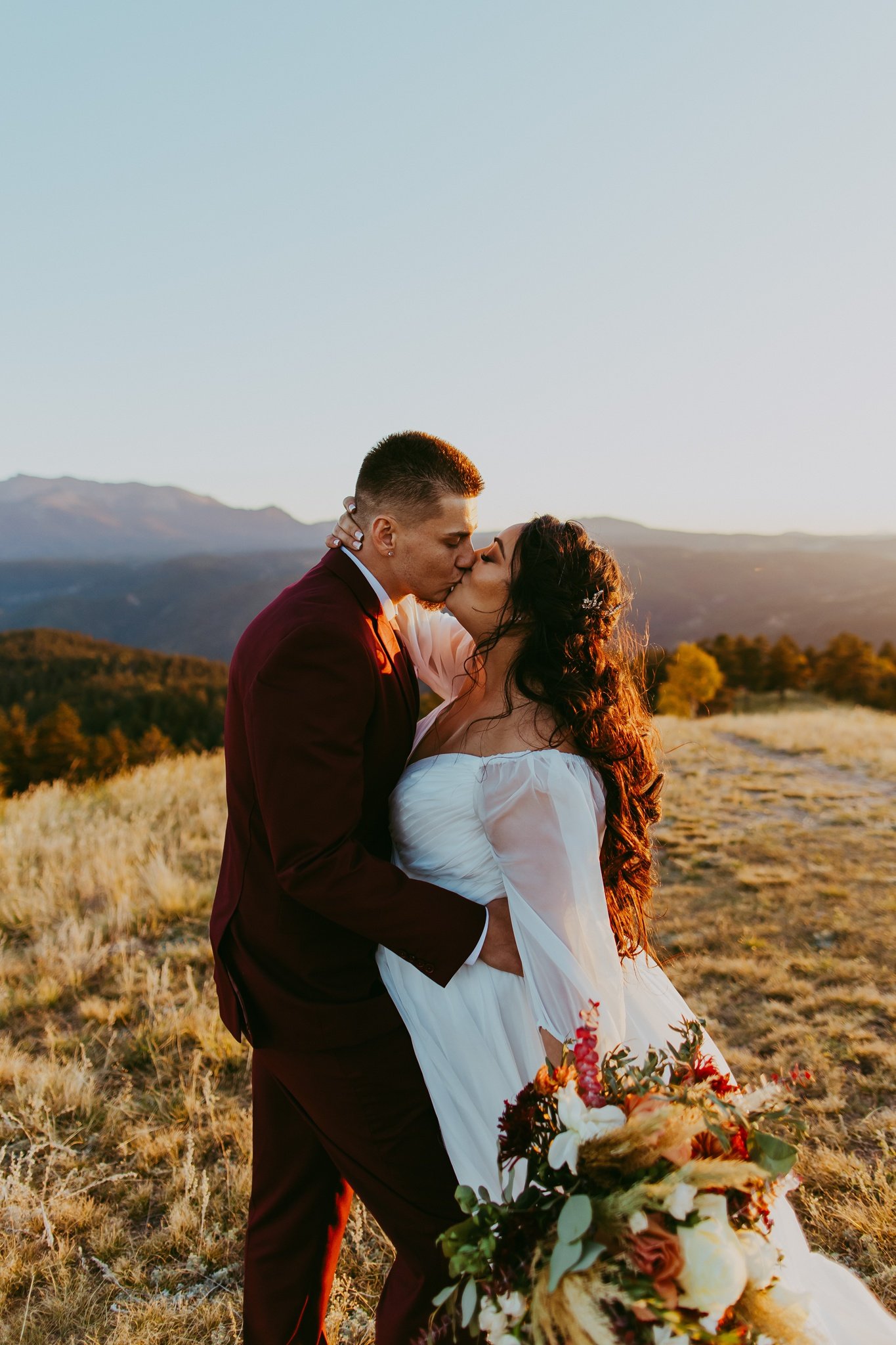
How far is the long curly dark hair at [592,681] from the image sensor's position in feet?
7.77

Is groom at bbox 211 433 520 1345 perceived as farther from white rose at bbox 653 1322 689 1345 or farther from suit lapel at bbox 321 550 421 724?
white rose at bbox 653 1322 689 1345

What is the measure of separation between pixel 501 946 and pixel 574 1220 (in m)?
0.92

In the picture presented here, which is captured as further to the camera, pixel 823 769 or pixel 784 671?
Result: pixel 784 671

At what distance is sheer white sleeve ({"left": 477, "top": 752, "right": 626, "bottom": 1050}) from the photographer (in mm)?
2045

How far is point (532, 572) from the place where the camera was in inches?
98.4

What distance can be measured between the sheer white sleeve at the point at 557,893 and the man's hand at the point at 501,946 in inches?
2.1

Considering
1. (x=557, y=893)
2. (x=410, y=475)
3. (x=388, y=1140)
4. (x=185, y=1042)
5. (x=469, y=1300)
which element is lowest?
(x=185, y=1042)

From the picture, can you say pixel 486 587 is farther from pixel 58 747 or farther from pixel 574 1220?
pixel 58 747

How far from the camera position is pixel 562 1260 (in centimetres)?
120

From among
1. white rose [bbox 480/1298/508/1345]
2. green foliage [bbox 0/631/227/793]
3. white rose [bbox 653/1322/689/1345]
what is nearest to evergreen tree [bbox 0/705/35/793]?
green foliage [bbox 0/631/227/793]

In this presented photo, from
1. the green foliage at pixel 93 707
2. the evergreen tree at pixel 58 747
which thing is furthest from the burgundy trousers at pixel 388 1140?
the evergreen tree at pixel 58 747

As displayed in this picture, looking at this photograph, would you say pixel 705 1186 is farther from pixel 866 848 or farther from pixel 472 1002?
pixel 866 848

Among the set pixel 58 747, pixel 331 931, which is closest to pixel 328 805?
pixel 331 931

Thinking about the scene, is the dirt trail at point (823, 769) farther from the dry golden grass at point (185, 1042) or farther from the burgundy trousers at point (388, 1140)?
the burgundy trousers at point (388, 1140)
